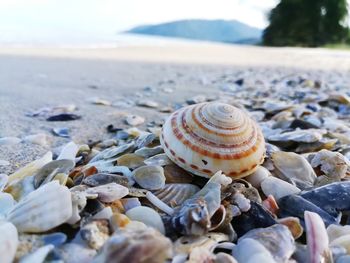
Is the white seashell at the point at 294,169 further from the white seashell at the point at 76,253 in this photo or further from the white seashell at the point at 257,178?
the white seashell at the point at 76,253

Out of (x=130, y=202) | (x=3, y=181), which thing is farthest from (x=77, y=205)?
(x=3, y=181)

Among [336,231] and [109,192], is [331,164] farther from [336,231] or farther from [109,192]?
[109,192]

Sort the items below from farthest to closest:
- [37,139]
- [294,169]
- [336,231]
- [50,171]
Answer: [37,139] < [294,169] < [50,171] < [336,231]

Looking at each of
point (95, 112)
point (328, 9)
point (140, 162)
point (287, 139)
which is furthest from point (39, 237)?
point (328, 9)

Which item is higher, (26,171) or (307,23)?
(26,171)

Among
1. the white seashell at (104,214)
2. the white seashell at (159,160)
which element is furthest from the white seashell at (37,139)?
the white seashell at (104,214)

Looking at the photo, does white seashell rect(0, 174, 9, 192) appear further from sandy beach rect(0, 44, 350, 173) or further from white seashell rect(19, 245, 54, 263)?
white seashell rect(19, 245, 54, 263)

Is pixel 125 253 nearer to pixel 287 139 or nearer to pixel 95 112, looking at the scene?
pixel 287 139
